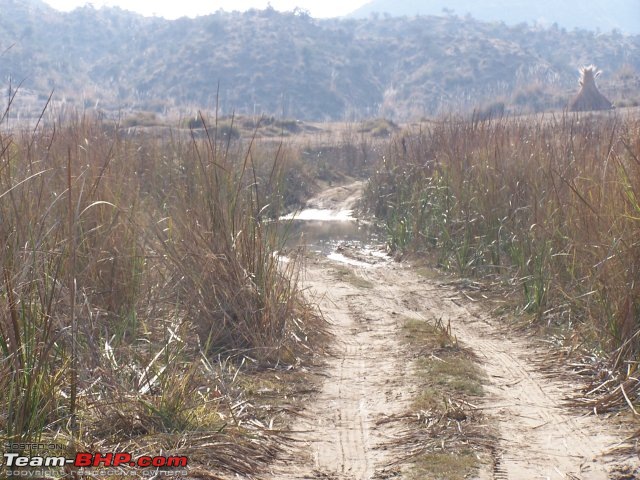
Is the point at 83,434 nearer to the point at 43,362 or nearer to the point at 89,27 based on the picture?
the point at 43,362

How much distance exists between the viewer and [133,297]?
Result: 18.3 feet

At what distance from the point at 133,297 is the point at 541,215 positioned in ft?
12.7

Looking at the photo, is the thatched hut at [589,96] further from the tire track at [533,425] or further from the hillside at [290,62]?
the tire track at [533,425]

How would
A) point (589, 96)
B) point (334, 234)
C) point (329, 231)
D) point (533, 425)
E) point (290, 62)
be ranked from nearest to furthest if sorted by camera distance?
point (533, 425)
point (334, 234)
point (329, 231)
point (589, 96)
point (290, 62)

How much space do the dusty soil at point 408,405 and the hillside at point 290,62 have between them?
3912 centimetres

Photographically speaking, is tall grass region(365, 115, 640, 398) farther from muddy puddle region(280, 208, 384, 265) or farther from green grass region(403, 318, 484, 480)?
green grass region(403, 318, 484, 480)

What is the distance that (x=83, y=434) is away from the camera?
3783 millimetres

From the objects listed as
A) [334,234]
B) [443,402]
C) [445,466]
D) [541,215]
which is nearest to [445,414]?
[443,402]

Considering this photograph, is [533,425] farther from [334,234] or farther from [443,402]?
[334,234]

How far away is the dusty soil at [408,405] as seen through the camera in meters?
3.89

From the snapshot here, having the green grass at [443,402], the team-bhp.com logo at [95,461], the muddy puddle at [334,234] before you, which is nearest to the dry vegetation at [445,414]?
the green grass at [443,402]

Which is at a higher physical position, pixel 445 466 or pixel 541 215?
pixel 541 215

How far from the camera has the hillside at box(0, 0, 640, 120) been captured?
2382 inches

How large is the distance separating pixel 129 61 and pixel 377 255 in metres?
71.1
